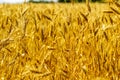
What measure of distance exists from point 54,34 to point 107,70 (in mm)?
607

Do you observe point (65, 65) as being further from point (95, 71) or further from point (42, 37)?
point (42, 37)

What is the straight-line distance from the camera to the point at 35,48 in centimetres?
224

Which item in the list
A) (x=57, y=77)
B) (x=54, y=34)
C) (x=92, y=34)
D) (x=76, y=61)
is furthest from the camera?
(x=54, y=34)

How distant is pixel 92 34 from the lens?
2.11m

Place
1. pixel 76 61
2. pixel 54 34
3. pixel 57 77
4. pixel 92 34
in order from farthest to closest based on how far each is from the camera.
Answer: pixel 54 34, pixel 92 34, pixel 76 61, pixel 57 77

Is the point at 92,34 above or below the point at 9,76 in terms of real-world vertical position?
above

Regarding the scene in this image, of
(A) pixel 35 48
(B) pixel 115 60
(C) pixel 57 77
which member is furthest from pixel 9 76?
(B) pixel 115 60

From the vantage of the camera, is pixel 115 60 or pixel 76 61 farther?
pixel 76 61

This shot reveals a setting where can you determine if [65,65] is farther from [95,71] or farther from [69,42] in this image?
[69,42]

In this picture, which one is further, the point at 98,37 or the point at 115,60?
the point at 98,37

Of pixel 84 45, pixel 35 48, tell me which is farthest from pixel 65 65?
pixel 35 48

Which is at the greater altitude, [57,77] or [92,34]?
[92,34]

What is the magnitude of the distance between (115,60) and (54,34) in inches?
24.1

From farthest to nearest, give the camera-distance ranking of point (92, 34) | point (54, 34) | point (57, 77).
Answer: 1. point (54, 34)
2. point (92, 34)
3. point (57, 77)
